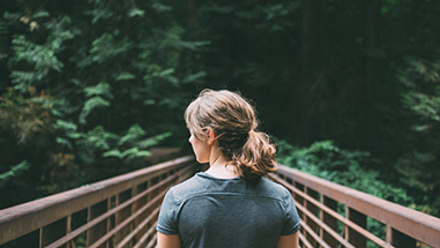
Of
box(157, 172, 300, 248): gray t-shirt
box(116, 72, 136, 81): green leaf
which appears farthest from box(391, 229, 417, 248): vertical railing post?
box(116, 72, 136, 81): green leaf

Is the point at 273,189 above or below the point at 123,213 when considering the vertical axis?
above

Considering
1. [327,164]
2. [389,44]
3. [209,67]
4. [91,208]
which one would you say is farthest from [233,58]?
[91,208]

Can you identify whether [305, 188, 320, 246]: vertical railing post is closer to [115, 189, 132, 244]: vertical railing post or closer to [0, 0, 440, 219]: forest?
[0, 0, 440, 219]: forest

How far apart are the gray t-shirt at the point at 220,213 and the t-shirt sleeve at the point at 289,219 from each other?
0.05 meters

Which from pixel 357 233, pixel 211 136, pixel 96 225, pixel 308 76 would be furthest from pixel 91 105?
pixel 211 136

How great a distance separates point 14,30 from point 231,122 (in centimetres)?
1061

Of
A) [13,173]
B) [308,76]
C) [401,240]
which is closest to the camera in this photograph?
[401,240]

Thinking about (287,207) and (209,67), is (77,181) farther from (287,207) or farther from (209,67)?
(209,67)

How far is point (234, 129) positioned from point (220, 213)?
32 cm

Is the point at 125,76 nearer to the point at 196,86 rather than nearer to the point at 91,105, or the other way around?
the point at 91,105

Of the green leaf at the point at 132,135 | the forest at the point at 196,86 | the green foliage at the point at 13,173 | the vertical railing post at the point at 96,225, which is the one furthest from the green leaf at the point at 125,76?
the vertical railing post at the point at 96,225

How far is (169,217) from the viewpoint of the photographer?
1.23 m

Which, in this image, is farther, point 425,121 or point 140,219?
point 425,121

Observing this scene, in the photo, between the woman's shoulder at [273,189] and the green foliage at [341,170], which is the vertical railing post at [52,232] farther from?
the green foliage at [341,170]
